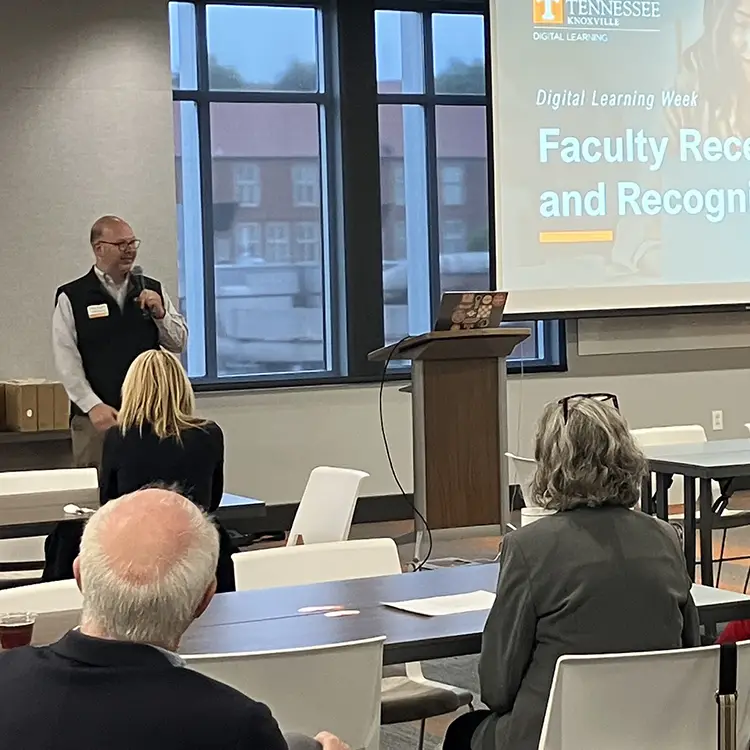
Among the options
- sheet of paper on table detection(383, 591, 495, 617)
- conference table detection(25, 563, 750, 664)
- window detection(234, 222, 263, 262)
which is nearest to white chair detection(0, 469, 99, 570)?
conference table detection(25, 563, 750, 664)

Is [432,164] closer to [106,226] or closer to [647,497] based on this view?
[106,226]

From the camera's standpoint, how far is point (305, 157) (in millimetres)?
Answer: 8438

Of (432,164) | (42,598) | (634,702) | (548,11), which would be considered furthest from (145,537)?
(432,164)

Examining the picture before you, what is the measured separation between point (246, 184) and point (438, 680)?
410cm

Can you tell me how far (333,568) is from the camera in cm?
375

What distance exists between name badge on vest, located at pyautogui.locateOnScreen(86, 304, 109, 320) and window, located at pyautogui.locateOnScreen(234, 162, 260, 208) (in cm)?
→ 244

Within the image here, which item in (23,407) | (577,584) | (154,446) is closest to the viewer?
(577,584)

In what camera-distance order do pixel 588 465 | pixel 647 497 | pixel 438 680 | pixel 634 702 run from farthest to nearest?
pixel 647 497 → pixel 438 680 → pixel 588 465 → pixel 634 702

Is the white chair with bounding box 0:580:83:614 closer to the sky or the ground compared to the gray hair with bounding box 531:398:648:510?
closer to the ground

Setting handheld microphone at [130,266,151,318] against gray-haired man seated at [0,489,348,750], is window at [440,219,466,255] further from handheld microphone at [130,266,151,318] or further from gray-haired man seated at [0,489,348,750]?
gray-haired man seated at [0,489,348,750]

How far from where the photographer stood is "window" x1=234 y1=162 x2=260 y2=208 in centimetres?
833

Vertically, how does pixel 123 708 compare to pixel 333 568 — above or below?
above

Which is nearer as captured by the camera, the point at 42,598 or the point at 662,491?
the point at 42,598

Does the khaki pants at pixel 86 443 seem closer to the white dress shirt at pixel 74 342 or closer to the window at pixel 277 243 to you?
the white dress shirt at pixel 74 342
